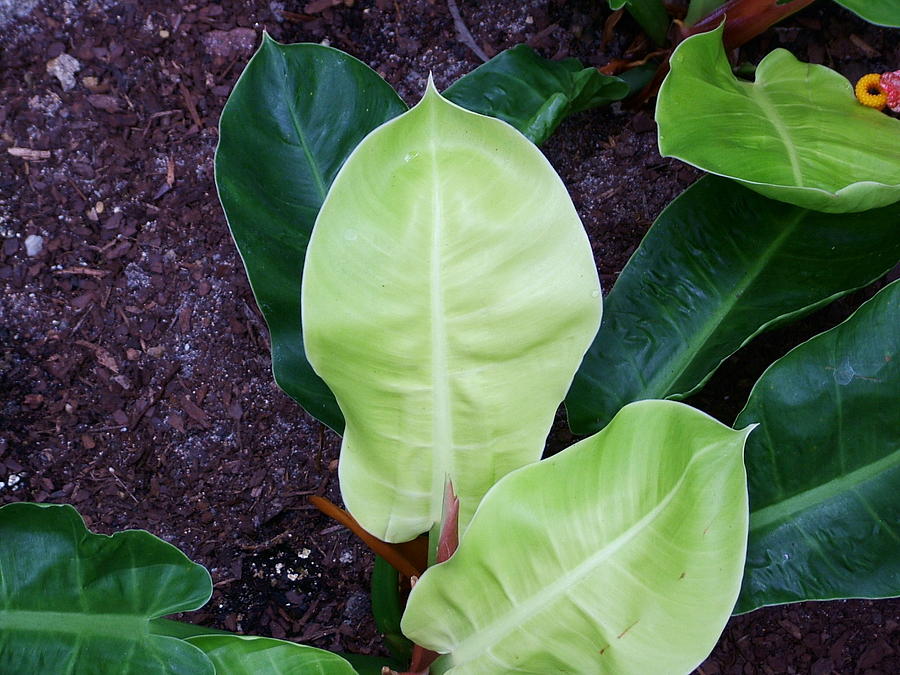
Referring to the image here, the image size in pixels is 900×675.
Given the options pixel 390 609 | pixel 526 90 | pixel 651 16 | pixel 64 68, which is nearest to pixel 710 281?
pixel 526 90

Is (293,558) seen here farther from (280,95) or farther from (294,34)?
(294,34)

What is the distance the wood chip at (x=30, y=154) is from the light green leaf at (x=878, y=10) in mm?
1170

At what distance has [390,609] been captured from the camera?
3.43ft

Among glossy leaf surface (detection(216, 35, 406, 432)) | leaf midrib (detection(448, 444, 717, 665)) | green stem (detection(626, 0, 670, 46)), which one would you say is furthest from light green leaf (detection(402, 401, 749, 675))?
green stem (detection(626, 0, 670, 46))

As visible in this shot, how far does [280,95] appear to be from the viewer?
0.94 metres

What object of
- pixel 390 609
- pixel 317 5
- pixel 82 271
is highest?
pixel 317 5

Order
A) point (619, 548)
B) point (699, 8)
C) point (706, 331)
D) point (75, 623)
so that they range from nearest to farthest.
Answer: point (619, 548)
point (75, 623)
point (706, 331)
point (699, 8)

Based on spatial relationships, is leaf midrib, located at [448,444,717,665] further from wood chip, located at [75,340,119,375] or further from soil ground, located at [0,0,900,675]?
wood chip, located at [75,340,119,375]

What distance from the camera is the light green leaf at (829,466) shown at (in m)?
0.86

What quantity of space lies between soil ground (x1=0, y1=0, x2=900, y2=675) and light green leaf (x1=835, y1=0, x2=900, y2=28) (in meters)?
0.44

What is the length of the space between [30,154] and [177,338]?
0.37 m

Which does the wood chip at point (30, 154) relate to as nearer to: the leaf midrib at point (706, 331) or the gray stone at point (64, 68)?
the gray stone at point (64, 68)

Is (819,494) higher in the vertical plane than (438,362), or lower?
lower

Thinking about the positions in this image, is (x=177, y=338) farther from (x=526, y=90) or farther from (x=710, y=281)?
(x=710, y=281)
